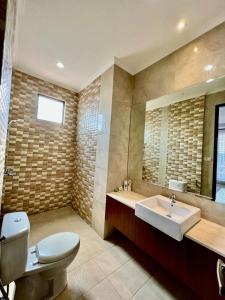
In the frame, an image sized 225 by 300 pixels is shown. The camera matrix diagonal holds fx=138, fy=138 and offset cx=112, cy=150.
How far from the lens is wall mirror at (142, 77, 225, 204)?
1422mm

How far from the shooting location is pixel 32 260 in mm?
1191

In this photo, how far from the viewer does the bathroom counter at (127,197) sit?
1.74 metres

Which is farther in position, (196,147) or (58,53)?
(58,53)

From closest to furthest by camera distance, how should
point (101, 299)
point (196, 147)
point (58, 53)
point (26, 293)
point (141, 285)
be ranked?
point (26, 293) < point (101, 299) < point (141, 285) < point (196, 147) < point (58, 53)

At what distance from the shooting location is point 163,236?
1.28 meters

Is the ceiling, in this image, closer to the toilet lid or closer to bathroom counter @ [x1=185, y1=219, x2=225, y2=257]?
bathroom counter @ [x1=185, y1=219, x2=225, y2=257]

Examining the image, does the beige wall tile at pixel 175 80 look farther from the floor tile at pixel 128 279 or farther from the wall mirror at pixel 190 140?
the floor tile at pixel 128 279

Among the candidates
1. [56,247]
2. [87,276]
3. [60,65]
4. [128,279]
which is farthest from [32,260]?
[60,65]

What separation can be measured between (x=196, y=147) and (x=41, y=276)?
196cm

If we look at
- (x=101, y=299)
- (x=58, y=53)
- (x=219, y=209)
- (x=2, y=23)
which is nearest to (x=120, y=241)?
(x=101, y=299)

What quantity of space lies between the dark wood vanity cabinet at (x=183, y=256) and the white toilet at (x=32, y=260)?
67 centimetres

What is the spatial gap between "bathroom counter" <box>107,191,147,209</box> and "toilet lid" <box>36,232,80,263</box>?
0.68 meters

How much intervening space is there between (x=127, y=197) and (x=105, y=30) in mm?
2091

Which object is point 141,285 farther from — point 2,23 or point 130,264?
point 2,23
